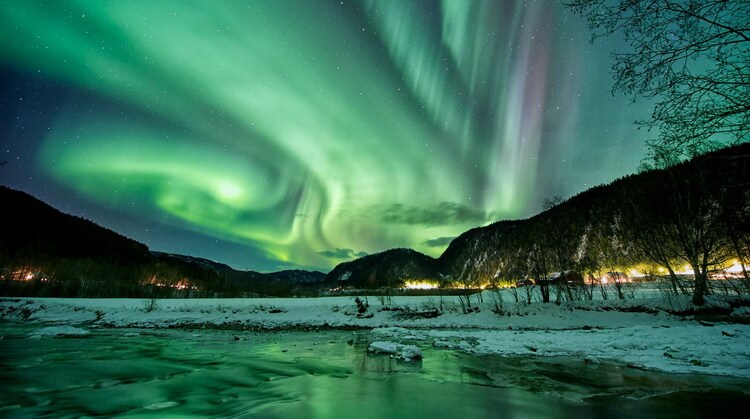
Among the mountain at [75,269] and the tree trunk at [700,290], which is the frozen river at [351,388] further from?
the mountain at [75,269]

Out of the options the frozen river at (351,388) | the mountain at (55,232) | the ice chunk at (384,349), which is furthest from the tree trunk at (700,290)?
the mountain at (55,232)

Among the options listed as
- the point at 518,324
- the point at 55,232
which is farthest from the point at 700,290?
the point at 55,232

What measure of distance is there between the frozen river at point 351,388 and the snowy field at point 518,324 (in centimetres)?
204

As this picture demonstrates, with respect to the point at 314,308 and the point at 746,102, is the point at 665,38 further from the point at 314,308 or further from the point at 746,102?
the point at 314,308

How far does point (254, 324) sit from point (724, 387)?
27.8m

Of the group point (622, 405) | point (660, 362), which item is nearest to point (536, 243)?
point (660, 362)

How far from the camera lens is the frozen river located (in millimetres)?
4590

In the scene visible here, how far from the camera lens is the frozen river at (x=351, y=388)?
4590 millimetres

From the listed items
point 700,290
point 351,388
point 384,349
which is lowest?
point 384,349

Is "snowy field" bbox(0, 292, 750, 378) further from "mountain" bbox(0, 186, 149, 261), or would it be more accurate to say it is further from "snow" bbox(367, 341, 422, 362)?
"mountain" bbox(0, 186, 149, 261)

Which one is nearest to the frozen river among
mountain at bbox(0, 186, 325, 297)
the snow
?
the snow

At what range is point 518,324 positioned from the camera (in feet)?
76.3

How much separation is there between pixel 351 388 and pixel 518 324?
21321mm

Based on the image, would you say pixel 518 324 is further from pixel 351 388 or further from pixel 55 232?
pixel 55 232
